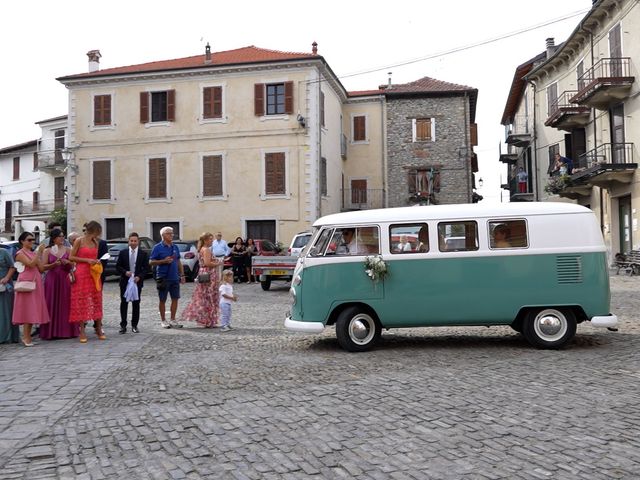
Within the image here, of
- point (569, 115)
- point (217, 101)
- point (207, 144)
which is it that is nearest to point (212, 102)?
point (217, 101)

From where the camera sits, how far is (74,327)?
10.3m

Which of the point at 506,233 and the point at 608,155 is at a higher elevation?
the point at 608,155

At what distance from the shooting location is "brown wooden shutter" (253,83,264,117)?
100ft

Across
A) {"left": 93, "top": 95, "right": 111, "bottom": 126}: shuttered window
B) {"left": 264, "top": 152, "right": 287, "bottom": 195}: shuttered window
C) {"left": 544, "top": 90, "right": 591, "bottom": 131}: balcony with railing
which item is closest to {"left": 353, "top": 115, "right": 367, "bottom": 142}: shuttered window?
{"left": 264, "top": 152, "right": 287, "bottom": 195}: shuttered window

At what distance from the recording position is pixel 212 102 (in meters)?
31.1

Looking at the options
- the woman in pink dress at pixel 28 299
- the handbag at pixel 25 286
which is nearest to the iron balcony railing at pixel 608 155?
the woman in pink dress at pixel 28 299

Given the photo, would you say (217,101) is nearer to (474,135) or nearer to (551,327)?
(474,135)

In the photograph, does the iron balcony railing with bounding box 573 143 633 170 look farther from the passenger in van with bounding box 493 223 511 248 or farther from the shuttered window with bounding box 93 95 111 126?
the shuttered window with bounding box 93 95 111 126

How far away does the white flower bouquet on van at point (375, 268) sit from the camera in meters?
8.52

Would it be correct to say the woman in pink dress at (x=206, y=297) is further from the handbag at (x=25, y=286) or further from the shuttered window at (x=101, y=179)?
the shuttered window at (x=101, y=179)

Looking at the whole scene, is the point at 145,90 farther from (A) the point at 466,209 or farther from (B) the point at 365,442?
(B) the point at 365,442

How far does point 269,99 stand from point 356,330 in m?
23.8

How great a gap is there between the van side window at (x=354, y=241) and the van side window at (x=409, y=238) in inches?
8.9

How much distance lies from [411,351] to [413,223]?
1796mm
